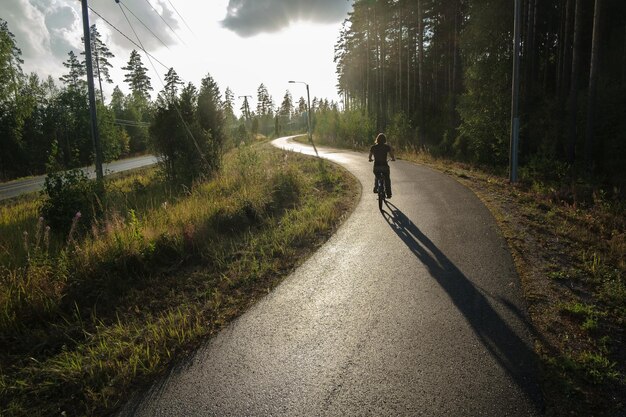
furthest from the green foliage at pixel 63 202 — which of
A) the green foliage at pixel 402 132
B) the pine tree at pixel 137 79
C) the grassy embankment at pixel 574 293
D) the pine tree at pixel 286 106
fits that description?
the pine tree at pixel 286 106

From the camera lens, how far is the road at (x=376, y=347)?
113 inches

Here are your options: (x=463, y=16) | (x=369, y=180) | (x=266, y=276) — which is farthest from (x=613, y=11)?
(x=266, y=276)

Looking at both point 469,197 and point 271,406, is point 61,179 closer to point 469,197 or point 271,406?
point 271,406

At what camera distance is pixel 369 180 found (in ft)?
47.8

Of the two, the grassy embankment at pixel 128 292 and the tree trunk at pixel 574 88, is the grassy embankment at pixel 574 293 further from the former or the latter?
the tree trunk at pixel 574 88

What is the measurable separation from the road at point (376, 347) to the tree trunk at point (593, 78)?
11.2 m

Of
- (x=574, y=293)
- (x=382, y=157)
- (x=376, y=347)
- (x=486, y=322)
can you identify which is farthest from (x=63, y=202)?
(x=574, y=293)

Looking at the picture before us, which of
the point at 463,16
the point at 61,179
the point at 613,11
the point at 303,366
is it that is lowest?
the point at 303,366

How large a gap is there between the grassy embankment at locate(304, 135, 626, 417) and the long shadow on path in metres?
0.12

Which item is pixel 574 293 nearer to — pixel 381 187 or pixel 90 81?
pixel 381 187

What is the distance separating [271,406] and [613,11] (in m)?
29.5

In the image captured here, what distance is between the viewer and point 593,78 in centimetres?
1296

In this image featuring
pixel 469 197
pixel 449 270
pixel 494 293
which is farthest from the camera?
pixel 469 197

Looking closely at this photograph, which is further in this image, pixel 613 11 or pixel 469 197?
pixel 613 11
